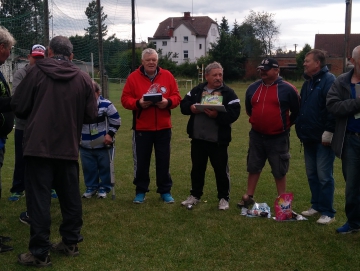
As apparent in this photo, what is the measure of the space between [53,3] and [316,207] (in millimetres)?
9896

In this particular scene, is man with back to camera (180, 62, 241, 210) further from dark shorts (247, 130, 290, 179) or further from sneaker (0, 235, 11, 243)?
sneaker (0, 235, 11, 243)

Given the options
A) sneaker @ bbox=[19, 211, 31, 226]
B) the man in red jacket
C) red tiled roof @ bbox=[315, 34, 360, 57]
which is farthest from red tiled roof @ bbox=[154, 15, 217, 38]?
sneaker @ bbox=[19, 211, 31, 226]

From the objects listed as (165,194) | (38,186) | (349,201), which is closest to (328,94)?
(349,201)

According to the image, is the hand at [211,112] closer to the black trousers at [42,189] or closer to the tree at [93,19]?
the black trousers at [42,189]

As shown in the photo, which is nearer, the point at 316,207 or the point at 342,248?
the point at 342,248

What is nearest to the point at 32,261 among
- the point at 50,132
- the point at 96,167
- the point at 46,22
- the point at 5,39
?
the point at 50,132

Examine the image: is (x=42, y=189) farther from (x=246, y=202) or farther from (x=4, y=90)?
(x=246, y=202)

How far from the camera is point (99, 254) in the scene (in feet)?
14.4

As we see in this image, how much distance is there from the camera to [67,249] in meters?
4.36

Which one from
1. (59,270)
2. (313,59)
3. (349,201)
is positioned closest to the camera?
(59,270)

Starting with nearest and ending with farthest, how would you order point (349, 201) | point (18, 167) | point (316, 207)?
1. point (349, 201)
2. point (316, 207)
3. point (18, 167)

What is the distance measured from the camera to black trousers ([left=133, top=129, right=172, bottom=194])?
6.17 meters

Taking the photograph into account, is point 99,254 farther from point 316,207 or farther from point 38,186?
point 316,207

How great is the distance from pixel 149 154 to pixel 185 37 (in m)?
68.4
